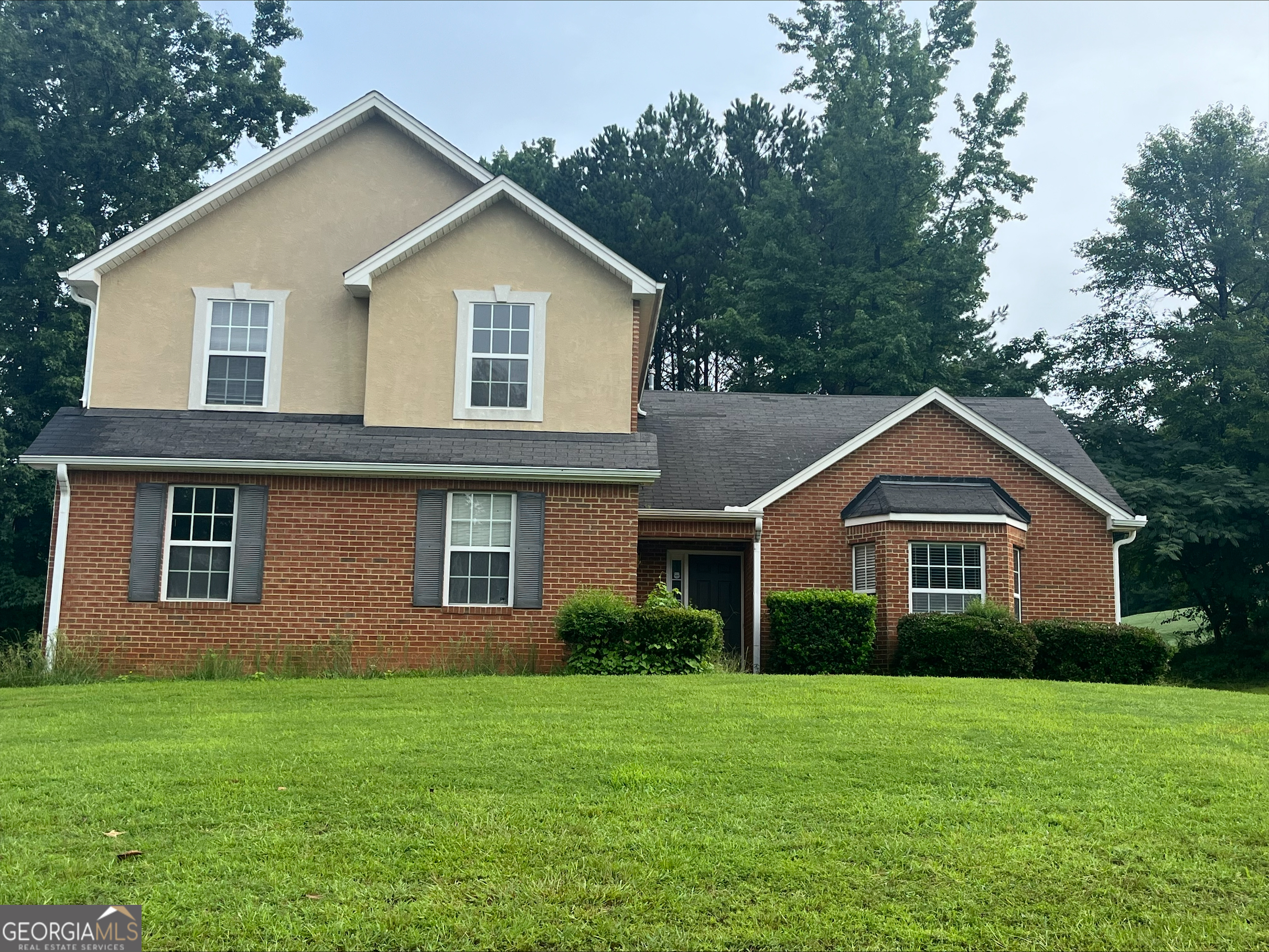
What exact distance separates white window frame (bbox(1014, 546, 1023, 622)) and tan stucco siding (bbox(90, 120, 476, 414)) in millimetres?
10795

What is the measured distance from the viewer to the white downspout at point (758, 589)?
17906 mm

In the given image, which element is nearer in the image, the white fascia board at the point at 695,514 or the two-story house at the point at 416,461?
the two-story house at the point at 416,461

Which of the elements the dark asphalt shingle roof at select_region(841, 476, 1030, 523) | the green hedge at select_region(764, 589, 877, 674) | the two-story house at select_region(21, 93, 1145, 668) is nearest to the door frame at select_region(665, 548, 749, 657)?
the two-story house at select_region(21, 93, 1145, 668)

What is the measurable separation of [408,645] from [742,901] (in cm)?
1079

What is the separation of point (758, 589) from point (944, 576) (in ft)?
9.69

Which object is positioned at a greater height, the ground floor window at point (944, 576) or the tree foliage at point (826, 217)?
the tree foliage at point (826, 217)

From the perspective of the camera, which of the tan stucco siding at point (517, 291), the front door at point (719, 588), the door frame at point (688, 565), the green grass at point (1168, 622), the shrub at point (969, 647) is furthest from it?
the green grass at point (1168, 622)

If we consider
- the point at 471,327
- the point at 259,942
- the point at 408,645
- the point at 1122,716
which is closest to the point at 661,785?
the point at 259,942

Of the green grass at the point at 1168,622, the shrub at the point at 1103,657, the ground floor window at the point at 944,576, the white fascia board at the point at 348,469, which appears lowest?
the shrub at the point at 1103,657

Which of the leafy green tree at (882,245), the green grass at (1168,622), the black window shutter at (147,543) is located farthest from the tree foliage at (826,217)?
the black window shutter at (147,543)

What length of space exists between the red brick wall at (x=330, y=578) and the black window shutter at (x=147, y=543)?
0.10 metres

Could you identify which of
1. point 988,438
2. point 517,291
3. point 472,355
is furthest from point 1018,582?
point 472,355

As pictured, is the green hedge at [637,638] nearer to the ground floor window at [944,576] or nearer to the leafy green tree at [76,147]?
the ground floor window at [944,576]

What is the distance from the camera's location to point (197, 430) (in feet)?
52.6
